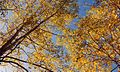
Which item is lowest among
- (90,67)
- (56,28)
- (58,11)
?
(90,67)

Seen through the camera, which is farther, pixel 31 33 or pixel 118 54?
pixel 31 33

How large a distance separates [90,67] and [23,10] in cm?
448

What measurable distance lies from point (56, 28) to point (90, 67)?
115 inches

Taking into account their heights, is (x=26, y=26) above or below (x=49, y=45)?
above

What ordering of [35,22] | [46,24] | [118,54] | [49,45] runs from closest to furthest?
[118,54] < [35,22] < [49,45] < [46,24]

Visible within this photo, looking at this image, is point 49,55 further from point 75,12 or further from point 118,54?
point 118,54

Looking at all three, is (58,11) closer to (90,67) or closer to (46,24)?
(46,24)

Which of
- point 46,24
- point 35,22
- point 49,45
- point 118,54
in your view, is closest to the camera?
point 118,54

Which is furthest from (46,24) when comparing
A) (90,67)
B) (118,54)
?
(118,54)

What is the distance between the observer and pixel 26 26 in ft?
44.4

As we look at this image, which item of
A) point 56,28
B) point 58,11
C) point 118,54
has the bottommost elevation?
point 118,54

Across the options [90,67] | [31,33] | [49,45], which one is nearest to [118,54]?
[90,67]

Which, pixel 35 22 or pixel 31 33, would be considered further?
pixel 31 33

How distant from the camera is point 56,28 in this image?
15.7 meters
